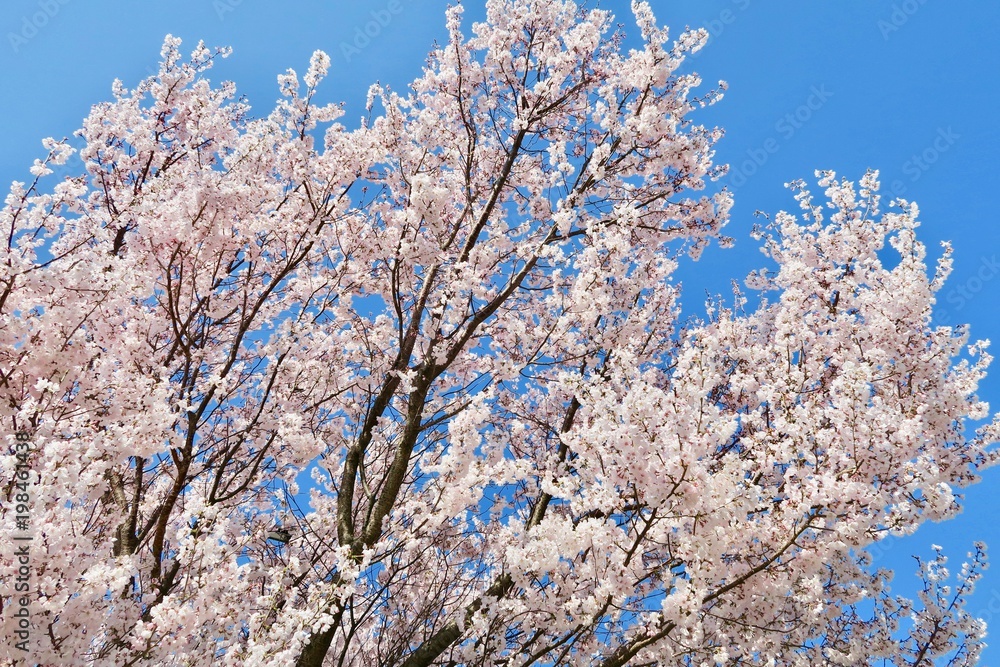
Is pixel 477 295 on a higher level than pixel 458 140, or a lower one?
lower

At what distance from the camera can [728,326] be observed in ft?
28.0

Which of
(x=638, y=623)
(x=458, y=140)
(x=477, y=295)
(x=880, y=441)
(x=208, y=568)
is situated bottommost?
(x=638, y=623)

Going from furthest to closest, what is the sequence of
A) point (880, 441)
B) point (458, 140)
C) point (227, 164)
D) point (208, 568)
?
point (458, 140), point (227, 164), point (208, 568), point (880, 441)

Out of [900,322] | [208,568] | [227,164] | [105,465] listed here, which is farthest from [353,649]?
[900,322]

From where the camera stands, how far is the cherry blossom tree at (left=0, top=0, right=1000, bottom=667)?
4.35 metres

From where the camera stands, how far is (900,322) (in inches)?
247

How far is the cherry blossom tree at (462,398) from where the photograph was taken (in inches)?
171

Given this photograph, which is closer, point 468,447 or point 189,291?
point 468,447

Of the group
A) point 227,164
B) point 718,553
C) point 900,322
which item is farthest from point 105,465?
point 900,322

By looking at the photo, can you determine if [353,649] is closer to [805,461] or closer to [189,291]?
[189,291]

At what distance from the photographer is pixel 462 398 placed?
7.00 meters

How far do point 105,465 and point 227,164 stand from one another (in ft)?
13.1

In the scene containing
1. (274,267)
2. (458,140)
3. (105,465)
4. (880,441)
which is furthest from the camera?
(458,140)

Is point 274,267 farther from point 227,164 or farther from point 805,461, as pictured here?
point 805,461
